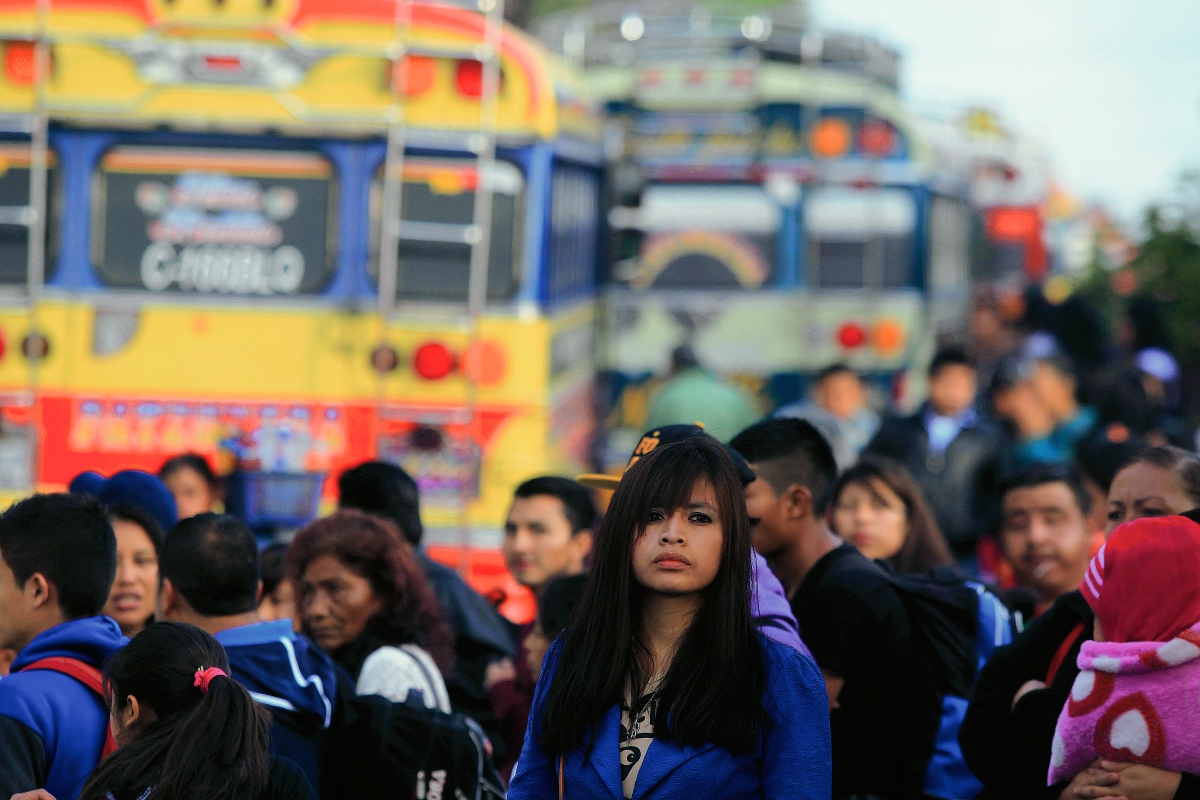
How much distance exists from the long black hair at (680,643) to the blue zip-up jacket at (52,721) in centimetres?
110

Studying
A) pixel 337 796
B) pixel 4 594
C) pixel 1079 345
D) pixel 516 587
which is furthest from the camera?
pixel 1079 345

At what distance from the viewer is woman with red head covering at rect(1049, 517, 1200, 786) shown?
299 centimetres

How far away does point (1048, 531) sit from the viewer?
17.2 feet

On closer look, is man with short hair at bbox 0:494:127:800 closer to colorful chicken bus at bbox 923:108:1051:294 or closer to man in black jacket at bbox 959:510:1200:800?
man in black jacket at bbox 959:510:1200:800

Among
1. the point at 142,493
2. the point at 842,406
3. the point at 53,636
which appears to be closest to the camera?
the point at 53,636

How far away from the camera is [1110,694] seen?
3062 millimetres

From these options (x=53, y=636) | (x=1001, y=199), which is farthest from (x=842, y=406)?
(x=1001, y=199)

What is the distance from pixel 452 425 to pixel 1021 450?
3.14 meters

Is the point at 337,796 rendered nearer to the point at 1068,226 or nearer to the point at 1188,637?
the point at 1188,637

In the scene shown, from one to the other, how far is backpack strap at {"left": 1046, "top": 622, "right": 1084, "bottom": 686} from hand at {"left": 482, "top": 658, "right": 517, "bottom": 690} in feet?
5.84

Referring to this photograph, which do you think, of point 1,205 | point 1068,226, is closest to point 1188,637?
point 1,205

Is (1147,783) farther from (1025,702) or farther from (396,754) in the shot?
(396,754)

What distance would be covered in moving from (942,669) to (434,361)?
12.4ft

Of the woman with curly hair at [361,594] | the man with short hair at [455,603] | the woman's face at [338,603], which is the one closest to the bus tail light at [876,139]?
the man with short hair at [455,603]
